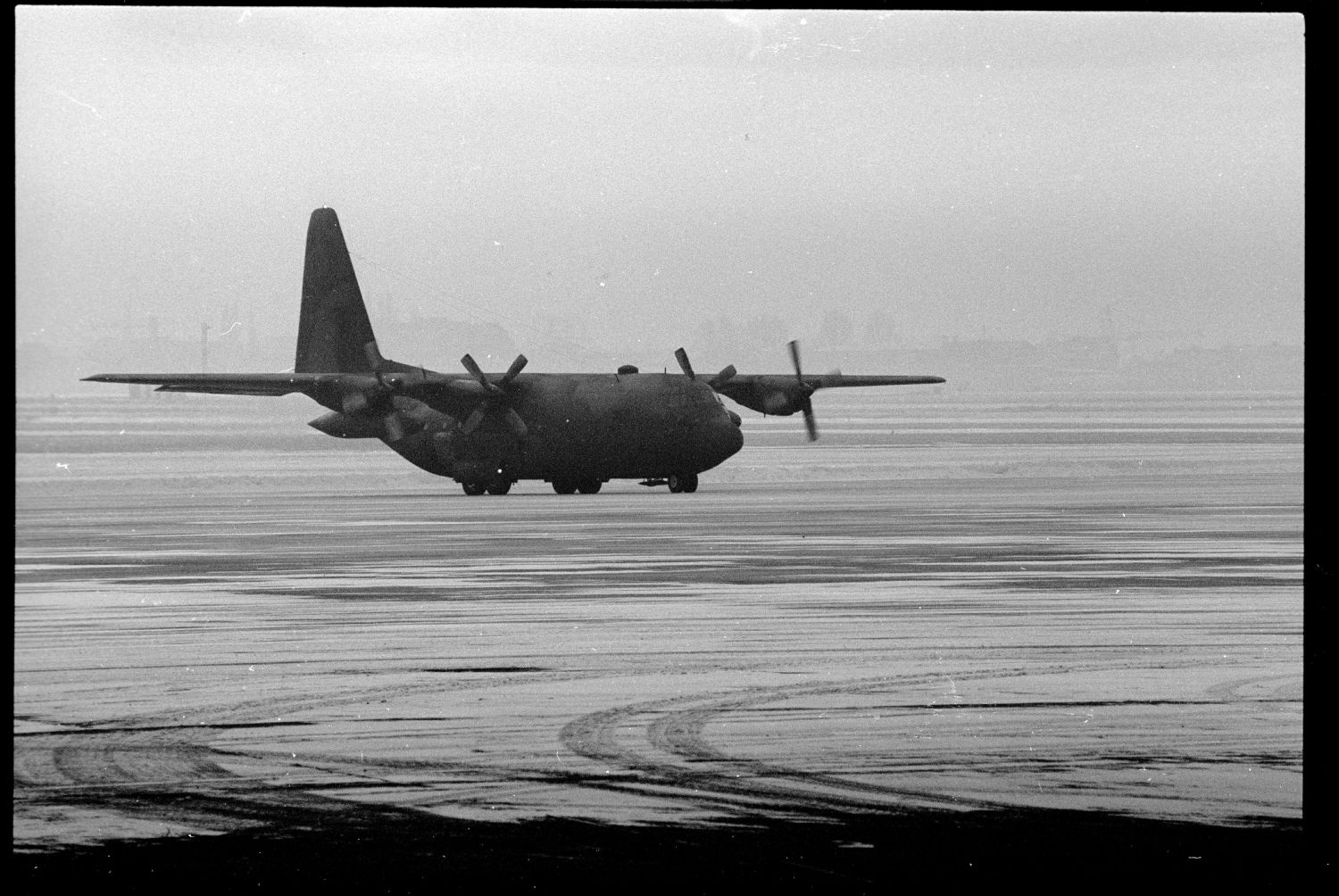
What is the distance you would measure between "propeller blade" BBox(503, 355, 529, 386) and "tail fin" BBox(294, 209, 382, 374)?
10.8 metres

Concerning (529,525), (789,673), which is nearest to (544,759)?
(789,673)

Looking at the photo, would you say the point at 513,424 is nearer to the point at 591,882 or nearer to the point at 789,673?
the point at 789,673

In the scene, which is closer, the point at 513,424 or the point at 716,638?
the point at 716,638

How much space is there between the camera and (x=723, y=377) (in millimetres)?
39469

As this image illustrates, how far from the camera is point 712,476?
5009cm

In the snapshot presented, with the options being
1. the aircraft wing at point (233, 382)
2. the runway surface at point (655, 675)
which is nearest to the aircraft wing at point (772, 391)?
the aircraft wing at point (233, 382)

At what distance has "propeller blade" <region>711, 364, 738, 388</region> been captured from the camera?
39312 millimetres

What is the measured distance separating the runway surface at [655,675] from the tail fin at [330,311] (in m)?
17.5

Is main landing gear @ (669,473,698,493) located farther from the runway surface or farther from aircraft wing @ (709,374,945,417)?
the runway surface

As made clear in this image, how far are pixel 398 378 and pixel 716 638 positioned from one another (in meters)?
23.6

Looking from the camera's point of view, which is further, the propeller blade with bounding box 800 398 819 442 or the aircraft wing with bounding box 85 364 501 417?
the propeller blade with bounding box 800 398 819 442

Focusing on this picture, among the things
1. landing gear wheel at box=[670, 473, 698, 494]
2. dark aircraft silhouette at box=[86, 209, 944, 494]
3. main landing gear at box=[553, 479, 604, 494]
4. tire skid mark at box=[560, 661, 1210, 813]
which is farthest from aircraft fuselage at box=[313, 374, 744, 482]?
tire skid mark at box=[560, 661, 1210, 813]

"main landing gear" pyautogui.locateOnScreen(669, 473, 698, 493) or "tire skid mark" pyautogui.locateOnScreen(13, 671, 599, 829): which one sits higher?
"main landing gear" pyautogui.locateOnScreen(669, 473, 698, 493)

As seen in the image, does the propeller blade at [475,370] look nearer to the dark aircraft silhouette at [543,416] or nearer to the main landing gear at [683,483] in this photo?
the dark aircraft silhouette at [543,416]
